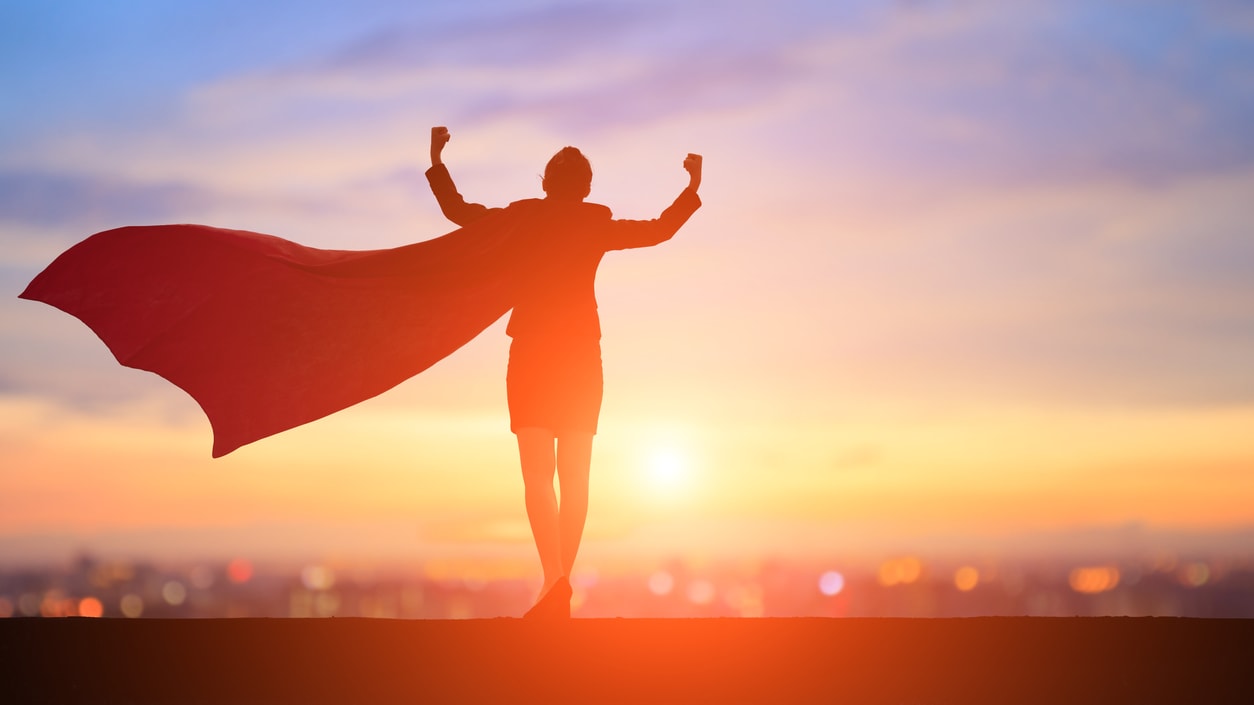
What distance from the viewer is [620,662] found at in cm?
651

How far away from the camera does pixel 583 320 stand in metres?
7.78

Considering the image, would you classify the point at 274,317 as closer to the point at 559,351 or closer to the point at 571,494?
the point at 559,351

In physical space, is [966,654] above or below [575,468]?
below

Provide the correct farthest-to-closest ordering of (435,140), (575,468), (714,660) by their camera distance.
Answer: (435,140) < (575,468) < (714,660)

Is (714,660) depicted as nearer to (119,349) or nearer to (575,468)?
(575,468)

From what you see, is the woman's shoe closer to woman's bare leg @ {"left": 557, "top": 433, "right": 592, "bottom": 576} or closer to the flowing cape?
woman's bare leg @ {"left": 557, "top": 433, "right": 592, "bottom": 576}

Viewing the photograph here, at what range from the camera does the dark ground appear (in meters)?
6.49

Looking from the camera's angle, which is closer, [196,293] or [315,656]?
[315,656]

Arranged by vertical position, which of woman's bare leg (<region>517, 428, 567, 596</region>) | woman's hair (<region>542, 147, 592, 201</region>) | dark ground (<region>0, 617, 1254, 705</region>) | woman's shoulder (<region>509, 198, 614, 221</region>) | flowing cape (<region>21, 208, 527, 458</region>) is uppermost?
woman's hair (<region>542, 147, 592, 201</region>)

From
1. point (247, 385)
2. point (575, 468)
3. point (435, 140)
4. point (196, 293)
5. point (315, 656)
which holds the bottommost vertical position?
point (315, 656)

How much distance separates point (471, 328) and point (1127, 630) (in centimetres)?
419

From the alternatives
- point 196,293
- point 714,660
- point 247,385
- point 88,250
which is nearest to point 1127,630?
point 714,660

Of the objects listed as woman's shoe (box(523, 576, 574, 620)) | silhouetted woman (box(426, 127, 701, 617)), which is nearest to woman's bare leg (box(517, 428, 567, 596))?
silhouetted woman (box(426, 127, 701, 617))

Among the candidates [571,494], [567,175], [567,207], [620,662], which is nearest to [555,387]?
[571,494]
